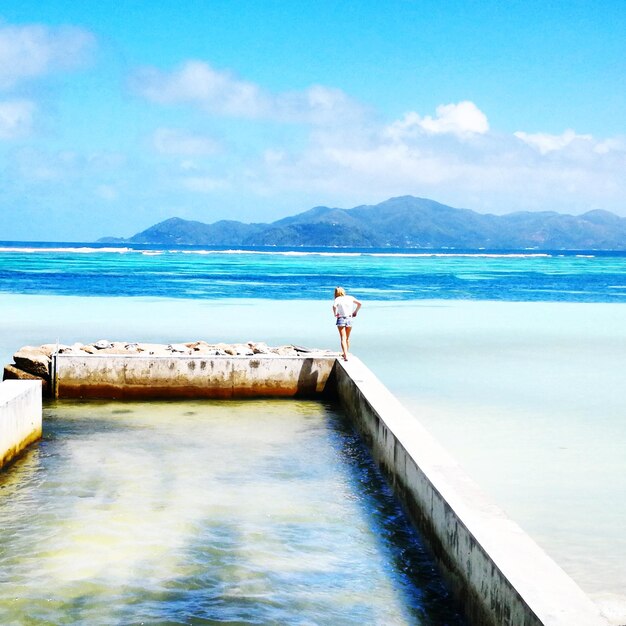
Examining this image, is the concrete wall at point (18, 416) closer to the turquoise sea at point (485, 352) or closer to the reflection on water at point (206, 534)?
the reflection on water at point (206, 534)

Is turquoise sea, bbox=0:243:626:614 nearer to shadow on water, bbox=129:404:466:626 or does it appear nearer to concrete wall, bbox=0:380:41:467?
shadow on water, bbox=129:404:466:626

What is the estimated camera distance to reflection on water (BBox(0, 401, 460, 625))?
4.88 meters

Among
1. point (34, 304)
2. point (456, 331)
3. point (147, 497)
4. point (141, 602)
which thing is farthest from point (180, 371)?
point (34, 304)

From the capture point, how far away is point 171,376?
11297 mm

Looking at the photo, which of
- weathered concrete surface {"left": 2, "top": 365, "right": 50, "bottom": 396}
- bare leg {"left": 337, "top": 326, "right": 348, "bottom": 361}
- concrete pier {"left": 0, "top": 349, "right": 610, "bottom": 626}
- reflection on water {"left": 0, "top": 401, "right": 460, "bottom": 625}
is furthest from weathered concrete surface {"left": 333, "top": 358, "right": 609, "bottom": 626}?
weathered concrete surface {"left": 2, "top": 365, "right": 50, "bottom": 396}

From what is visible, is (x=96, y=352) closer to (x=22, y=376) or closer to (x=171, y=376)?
(x=22, y=376)

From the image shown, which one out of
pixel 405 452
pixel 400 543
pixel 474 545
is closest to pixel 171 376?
pixel 405 452

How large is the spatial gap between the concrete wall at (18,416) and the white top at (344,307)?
4.92 meters

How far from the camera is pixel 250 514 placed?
21.5 feet

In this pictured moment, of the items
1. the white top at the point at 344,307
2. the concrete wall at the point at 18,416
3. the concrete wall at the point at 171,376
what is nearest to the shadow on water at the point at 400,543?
the concrete wall at the point at 171,376

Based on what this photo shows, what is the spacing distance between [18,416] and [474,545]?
5.31 m

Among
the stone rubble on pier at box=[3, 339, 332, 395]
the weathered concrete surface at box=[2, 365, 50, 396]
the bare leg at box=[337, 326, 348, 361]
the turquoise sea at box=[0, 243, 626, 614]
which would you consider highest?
the bare leg at box=[337, 326, 348, 361]

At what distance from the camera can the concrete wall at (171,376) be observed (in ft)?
36.8

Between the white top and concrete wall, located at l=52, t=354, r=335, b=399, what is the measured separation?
3.82ft
